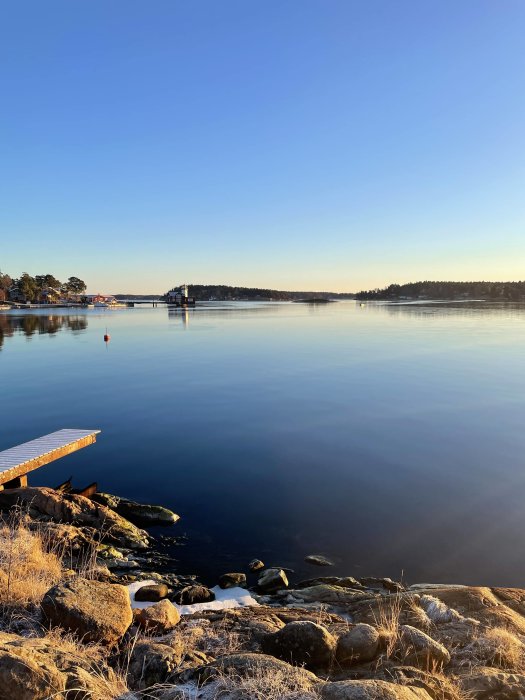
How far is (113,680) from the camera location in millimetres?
4715

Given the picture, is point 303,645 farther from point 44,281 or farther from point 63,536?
point 44,281

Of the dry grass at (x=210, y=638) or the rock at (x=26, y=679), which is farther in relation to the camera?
the dry grass at (x=210, y=638)

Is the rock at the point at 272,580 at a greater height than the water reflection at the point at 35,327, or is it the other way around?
the water reflection at the point at 35,327

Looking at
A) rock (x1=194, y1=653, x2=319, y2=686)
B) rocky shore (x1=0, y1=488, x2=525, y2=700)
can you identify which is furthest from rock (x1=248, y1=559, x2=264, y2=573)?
rock (x1=194, y1=653, x2=319, y2=686)

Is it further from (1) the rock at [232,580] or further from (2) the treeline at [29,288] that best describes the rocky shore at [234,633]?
(2) the treeline at [29,288]

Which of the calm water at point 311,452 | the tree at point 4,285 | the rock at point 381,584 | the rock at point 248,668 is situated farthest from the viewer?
the tree at point 4,285

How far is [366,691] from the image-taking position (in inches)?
153

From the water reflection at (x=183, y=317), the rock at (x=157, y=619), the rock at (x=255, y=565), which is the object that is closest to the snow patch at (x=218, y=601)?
the rock at (x=255, y=565)

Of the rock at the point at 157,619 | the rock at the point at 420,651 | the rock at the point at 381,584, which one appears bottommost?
the rock at the point at 381,584

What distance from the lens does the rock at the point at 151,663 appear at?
5.10 meters

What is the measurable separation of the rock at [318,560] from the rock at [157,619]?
3.74m

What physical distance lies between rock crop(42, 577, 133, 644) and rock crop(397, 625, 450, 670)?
369 cm

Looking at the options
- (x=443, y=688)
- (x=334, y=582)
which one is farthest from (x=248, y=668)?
(x=334, y=582)

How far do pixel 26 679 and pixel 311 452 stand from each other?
1310cm
